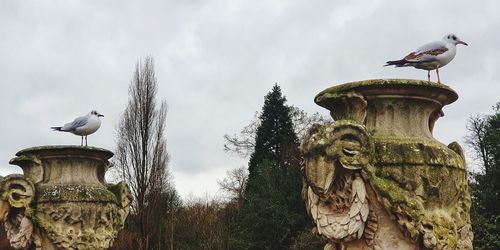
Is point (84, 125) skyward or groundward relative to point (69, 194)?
skyward

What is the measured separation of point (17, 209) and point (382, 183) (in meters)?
5.96

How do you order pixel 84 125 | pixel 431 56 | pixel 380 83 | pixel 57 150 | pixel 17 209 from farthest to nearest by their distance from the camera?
pixel 84 125 < pixel 57 150 < pixel 17 209 < pixel 431 56 < pixel 380 83

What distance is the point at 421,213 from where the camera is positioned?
538 centimetres

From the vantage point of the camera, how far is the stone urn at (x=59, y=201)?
9.27 meters

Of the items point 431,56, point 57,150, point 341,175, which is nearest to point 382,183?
point 341,175

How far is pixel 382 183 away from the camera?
17.8ft

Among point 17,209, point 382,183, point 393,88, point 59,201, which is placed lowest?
point 382,183

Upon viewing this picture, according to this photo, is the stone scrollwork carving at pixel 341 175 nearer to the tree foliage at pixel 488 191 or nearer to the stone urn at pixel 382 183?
the stone urn at pixel 382 183

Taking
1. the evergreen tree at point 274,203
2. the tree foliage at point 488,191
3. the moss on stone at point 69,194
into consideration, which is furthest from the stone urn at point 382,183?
the evergreen tree at point 274,203

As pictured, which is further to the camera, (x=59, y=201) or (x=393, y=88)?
(x=59, y=201)

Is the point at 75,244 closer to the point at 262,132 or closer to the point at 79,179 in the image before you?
the point at 79,179

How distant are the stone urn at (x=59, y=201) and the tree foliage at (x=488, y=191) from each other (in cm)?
1217

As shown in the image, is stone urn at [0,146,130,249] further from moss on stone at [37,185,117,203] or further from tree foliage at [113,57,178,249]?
tree foliage at [113,57,178,249]

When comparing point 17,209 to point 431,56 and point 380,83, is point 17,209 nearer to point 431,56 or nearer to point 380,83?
point 380,83
